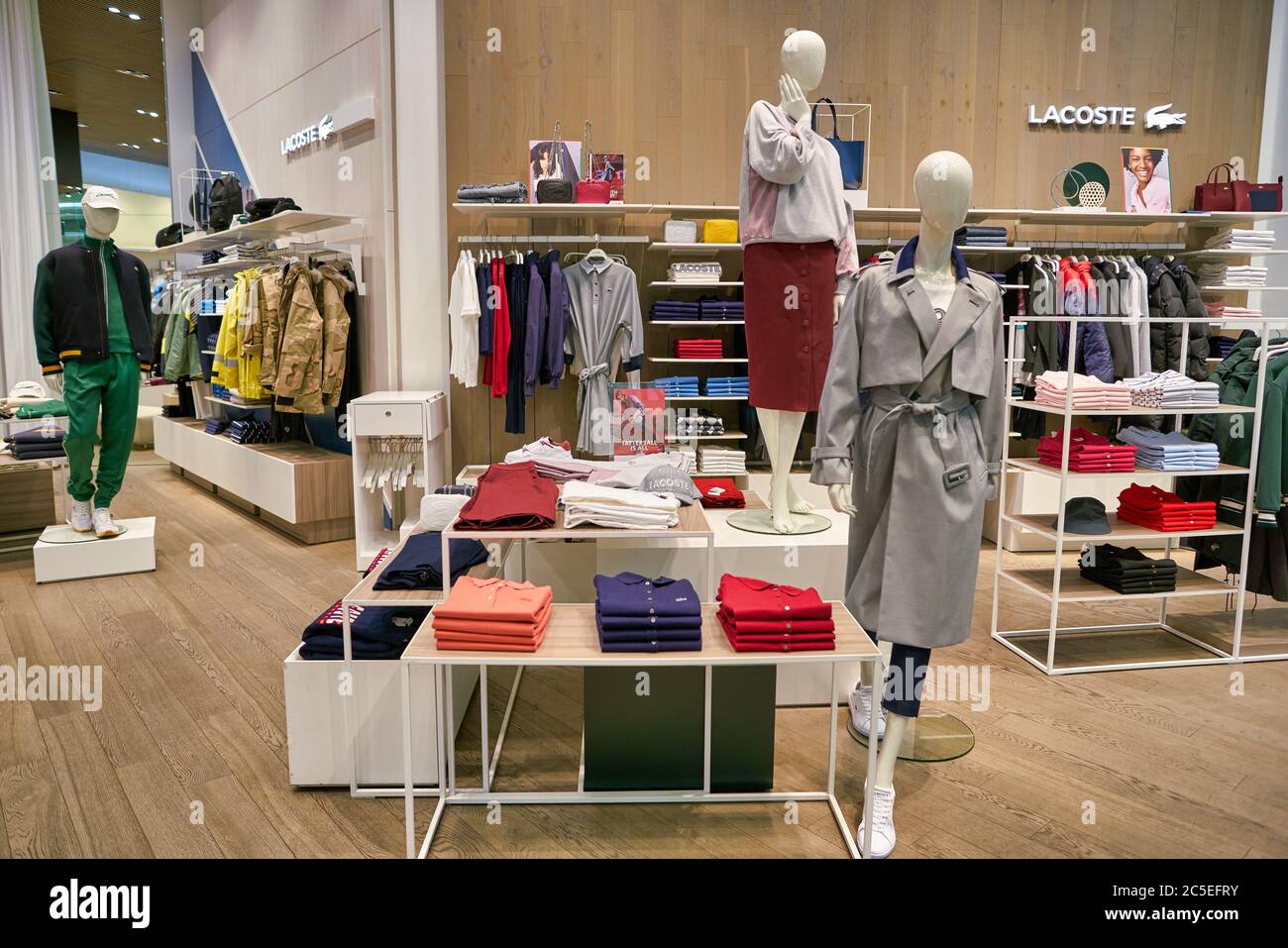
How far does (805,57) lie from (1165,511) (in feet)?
7.81

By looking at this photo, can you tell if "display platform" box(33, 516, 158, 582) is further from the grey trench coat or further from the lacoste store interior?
the grey trench coat

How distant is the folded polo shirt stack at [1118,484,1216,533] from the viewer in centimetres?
376

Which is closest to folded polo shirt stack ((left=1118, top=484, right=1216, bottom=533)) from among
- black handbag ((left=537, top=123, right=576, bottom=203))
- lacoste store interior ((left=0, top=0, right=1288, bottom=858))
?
lacoste store interior ((left=0, top=0, right=1288, bottom=858))

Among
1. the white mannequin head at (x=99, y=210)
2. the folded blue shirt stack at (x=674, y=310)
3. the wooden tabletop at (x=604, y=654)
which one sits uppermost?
the white mannequin head at (x=99, y=210)

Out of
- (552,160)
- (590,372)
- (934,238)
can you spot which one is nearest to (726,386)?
(590,372)

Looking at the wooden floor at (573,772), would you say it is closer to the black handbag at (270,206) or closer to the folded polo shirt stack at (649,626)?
the folded polo shirt stack at (649,626)

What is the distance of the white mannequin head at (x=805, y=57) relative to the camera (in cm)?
311

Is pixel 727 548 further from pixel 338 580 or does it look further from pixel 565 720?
pixel 338 580

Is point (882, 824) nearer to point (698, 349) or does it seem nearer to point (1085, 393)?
point (1085, 393)

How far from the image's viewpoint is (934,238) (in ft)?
8.10

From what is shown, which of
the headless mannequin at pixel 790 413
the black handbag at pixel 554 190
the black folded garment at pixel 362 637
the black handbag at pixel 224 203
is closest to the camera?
the black folded garment at pixel 362 637

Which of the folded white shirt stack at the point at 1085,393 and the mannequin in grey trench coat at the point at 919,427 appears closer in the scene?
the mannequin in grey trench coat at the point at 919,427

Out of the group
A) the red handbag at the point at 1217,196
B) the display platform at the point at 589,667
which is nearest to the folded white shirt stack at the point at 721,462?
the display platform at the point at 589,667

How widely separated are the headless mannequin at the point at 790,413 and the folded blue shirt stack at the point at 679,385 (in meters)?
2.11
